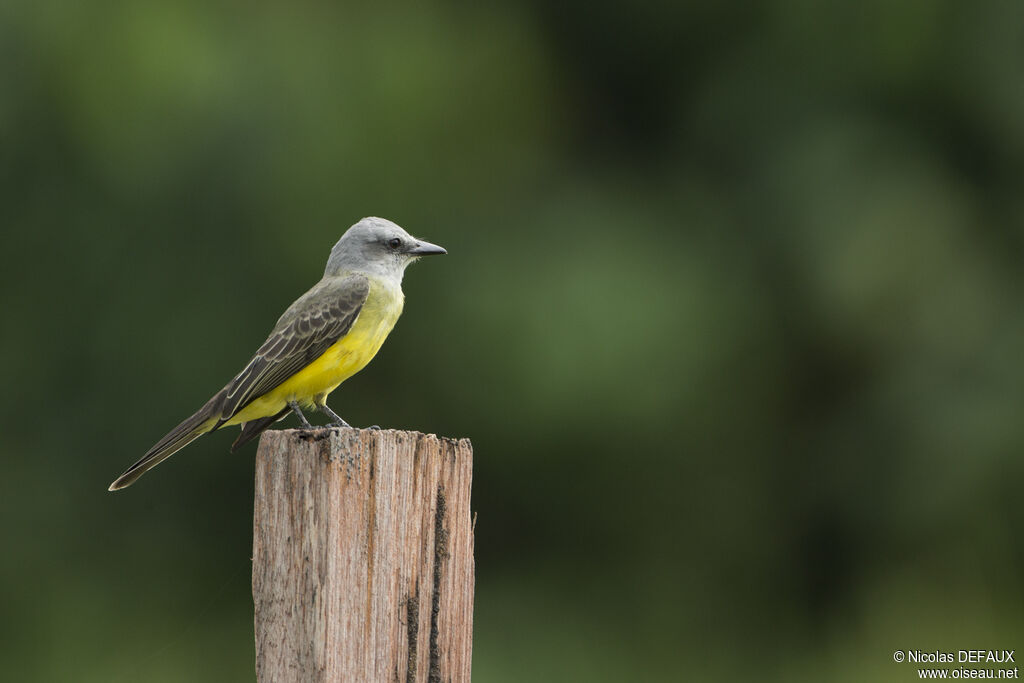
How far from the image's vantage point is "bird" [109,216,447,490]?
4.71 m

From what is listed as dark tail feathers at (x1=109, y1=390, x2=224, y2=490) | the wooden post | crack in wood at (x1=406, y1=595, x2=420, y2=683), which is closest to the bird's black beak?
dark tail feathers at (x1=109, y1=390, x2=224, y2=490)

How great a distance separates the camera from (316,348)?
4.92 meters

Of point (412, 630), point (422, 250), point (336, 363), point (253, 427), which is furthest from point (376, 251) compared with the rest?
point (412, 630)

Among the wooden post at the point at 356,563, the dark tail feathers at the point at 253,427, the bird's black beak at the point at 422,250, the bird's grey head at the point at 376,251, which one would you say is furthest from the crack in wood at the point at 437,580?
the bird's black beak at the point at 422,250

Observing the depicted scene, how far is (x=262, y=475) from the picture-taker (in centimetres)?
293

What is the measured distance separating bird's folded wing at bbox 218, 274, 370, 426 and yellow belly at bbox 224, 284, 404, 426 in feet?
0.13

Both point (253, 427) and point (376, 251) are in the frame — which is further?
point (376, 251)

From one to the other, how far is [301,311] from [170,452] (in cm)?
100

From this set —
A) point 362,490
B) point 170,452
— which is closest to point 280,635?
point 362,490

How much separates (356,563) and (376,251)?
9.91 feet

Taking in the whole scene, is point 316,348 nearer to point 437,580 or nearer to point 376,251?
point 376,251

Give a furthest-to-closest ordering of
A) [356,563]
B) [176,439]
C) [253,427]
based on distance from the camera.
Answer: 1. [253,427]
2. [176,439]
3. [356,563]

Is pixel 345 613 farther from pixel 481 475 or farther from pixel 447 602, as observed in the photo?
pixel 481 475

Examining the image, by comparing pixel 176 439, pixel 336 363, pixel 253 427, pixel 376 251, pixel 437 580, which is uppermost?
pixel 376 251
